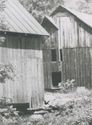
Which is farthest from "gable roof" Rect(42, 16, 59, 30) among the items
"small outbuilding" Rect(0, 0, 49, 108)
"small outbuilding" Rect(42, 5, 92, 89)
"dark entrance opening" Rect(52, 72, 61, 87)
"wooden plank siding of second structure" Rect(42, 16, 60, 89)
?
"small outbuilding" Rect(0, 0, 49, 108)

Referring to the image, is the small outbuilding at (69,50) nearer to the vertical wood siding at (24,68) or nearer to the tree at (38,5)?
the tree at (38,5)

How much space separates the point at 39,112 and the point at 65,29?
15.6m

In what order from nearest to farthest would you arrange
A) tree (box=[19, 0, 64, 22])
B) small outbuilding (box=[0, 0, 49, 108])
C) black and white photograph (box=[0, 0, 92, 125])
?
black and white photograph (box=[0, 0, 92, 125]) < small outbuilding (box=[0, 0, 49, 108]) < tree (box=[19, 0, 64, 22])

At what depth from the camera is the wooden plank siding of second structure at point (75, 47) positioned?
124 ft

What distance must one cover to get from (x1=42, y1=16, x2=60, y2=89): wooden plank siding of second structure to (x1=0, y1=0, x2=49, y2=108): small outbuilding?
525 inches

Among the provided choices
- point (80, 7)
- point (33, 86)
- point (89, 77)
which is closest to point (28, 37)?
point (33, 86)

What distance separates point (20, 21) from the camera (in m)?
24.9

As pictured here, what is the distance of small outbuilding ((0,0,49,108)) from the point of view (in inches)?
928

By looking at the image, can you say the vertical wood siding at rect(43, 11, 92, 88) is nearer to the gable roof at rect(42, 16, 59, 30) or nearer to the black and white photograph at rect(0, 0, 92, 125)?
the black and white photograph at rect(0, 0, 92, 125)

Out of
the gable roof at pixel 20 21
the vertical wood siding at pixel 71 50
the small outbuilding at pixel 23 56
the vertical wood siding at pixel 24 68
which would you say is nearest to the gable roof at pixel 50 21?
the vertical wood siding at pixel 71 50

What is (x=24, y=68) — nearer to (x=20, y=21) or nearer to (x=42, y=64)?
(x=42, y=64)

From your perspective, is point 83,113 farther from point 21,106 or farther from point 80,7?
point 80,7

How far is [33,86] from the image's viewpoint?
25.1 meters

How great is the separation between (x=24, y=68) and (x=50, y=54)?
1574 cm
